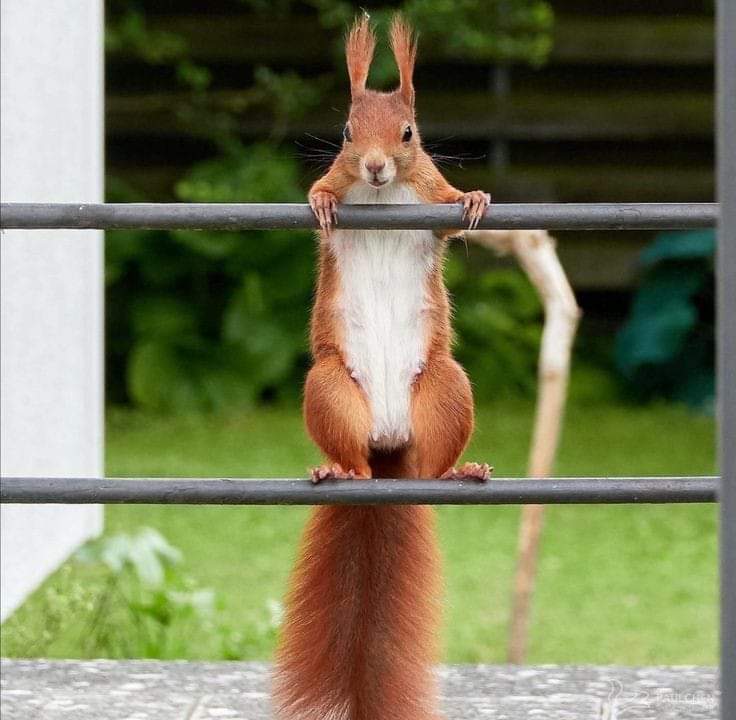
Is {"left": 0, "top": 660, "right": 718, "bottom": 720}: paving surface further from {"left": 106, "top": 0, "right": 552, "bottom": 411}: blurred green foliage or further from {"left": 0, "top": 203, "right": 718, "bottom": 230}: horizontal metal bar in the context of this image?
{"left": 106, "top": 0, "right": 552, "bottom": 411}: blurred green foliage

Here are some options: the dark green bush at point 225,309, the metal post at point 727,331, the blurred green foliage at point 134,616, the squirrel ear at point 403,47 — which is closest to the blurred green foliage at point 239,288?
the dark green bush at point 225,309

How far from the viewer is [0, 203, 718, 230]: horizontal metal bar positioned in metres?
1.82

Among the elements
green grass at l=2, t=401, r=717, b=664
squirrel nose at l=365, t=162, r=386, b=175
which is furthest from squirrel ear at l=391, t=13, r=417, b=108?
green grass at l=2, t=401, r=717, b=664

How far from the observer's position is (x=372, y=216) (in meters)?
1.85

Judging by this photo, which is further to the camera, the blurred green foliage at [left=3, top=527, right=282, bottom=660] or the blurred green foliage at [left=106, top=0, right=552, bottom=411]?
the blurred green foliage at [left=106, top=0, right=552, bottom=411]

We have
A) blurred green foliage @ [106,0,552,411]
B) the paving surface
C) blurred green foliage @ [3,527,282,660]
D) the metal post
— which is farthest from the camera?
blurred green foliage @ [106,0,552,411]

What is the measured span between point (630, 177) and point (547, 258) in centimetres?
378

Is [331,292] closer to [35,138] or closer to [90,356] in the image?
[35,138]

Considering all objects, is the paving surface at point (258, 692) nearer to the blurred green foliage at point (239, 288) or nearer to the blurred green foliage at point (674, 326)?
the blurred green foliage at point (239, 288)

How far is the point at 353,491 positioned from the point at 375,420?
0.36 metres

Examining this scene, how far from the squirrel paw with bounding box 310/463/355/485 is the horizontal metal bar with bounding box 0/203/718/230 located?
0.33 meters

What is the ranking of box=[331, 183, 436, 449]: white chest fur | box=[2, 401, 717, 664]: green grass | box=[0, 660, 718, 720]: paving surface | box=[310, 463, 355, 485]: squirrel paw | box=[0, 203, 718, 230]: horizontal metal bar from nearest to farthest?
box=[0, 203, 718, 230]: horizontal metal bar
box=[310, 463, 355, 485]: squirrel paw
box=[331, 183, 436, 449]: white chest fur
box=[0, 660, 718, 720]: paving surface
box=[2, 401, 717, 664]: green grass

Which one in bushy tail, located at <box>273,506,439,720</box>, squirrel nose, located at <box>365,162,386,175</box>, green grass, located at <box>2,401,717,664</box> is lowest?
green grass, located at <box>2,401,717,664</box>

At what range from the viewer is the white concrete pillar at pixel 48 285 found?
3.20 m
